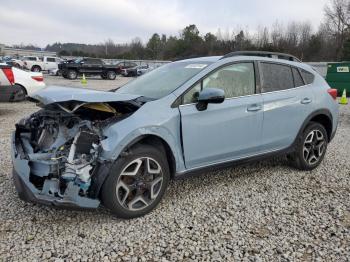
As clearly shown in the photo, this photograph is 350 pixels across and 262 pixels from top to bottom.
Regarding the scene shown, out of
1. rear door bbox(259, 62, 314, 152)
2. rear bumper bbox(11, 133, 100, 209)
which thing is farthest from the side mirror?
rear bumper bbox(11, 133, 100, 209)

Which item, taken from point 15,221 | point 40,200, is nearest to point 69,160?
point 40,200

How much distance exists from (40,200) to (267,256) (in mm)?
2033

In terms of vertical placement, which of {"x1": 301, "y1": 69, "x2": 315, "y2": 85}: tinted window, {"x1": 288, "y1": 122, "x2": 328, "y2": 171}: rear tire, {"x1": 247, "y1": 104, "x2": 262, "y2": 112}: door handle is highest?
{"x1": 301, "y1": 69, "x2": 315, "y2": 85}: tinted window

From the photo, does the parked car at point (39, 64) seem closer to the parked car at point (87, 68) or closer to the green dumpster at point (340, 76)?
the parked car at point (87, 68)

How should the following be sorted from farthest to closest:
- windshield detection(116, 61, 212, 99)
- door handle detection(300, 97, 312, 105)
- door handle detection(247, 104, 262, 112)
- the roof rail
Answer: door handle detection(300, 97, 312, 105)
the roof rail
door handle detection(247, 104, 262, 112)
windshield detection(116, 61, 212, 99)

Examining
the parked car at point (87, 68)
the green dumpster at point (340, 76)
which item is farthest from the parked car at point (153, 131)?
the parked car at point (87, 68)

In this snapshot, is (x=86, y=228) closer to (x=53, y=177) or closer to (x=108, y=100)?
(x=53, y=177)

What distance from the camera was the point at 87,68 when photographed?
28.0 m

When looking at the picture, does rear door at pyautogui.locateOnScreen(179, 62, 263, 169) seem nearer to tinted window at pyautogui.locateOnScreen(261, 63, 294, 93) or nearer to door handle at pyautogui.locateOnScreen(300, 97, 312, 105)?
tinted window at pyautogui.locateOnScreen(261, 63, 294, 93)

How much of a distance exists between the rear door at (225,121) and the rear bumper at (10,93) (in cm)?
703

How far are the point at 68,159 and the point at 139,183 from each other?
28.3 inches

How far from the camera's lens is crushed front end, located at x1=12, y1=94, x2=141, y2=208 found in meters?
3.00

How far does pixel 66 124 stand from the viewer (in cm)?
343

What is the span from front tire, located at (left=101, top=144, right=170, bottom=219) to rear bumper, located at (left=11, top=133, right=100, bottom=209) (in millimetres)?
190
